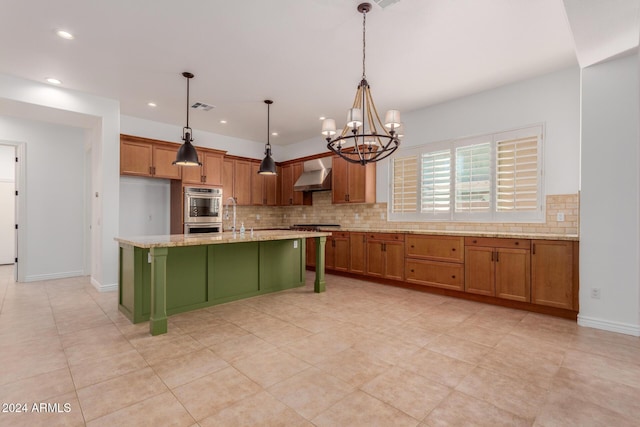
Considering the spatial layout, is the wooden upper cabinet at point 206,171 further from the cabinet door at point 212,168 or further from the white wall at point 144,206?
the white wall at point 144,206

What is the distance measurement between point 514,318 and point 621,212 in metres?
1.51

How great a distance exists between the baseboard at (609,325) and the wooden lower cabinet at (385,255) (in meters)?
2.25

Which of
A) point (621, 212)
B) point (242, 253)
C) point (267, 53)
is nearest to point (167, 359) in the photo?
point (242, 253)

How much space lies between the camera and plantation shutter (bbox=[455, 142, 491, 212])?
4.64 metres

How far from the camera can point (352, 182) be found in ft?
20.1

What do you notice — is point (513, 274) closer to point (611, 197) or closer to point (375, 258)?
point (611, 197)

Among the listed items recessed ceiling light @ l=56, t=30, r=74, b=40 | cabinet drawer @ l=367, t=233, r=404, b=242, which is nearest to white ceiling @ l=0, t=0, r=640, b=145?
recessed ceiling light @ l=56, t=30, r=74, b=40

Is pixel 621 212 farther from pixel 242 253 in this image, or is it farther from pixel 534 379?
pixel 242 253

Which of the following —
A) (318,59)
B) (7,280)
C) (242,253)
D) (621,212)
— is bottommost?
(7,280)

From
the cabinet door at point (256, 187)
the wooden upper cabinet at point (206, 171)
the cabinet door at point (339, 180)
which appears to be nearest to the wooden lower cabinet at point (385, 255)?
the cabinet door at point (339, 180)

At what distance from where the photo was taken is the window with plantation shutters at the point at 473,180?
4.25 meters

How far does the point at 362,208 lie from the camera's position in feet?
20.9

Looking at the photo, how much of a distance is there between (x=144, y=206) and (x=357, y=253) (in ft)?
13.5

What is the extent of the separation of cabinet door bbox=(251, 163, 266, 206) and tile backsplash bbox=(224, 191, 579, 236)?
361 mm
